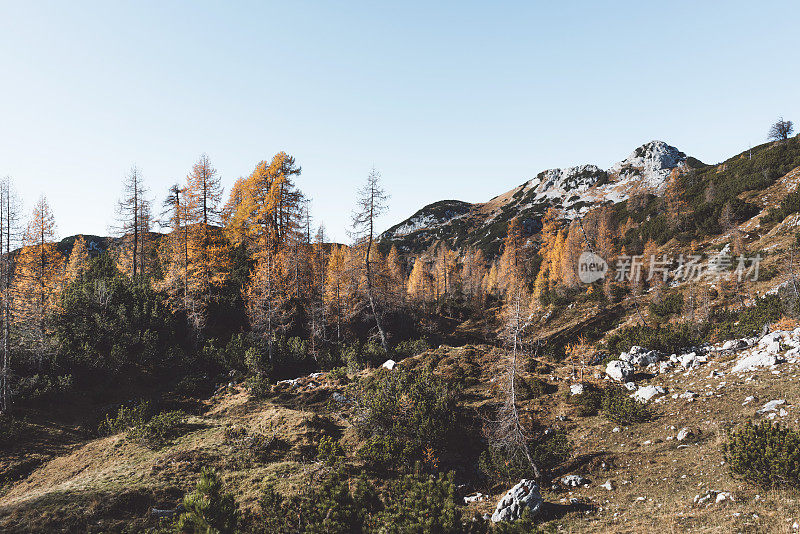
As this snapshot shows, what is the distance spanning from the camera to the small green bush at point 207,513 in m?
7.24

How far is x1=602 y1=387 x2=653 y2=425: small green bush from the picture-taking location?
53.6 feet

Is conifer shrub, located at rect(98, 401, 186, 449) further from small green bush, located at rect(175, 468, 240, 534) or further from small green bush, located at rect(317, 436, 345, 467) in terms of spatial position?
small green bush, located at rect(175, 468, 240, 534)

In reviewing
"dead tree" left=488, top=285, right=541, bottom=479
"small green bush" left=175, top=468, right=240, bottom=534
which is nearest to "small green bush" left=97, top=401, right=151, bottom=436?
"small green bush" left=175, top=468, right=240, bottom=534

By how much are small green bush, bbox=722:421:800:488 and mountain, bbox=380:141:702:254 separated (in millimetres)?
102714

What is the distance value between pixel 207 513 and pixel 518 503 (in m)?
8.58

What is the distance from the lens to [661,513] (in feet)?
31.3

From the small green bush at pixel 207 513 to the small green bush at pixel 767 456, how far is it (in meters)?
13.3

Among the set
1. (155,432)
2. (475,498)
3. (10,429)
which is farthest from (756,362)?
(10,429)

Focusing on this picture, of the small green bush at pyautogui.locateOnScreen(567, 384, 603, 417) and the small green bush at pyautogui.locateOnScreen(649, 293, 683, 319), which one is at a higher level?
the small green bush at pyautogui.locateOnScreen(649, 293, 683, 319)

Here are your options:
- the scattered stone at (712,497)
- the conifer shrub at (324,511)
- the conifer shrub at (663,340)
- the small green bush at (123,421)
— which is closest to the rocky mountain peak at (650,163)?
the conifer shrub at (663,340)

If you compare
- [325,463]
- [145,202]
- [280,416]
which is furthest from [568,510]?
[145,202]

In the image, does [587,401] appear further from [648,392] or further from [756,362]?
[756,362]

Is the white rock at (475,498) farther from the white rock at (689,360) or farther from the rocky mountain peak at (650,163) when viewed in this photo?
the rocky mountain peak at (650,163)

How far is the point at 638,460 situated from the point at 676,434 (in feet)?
7.71
